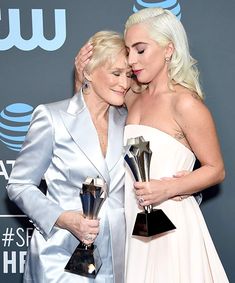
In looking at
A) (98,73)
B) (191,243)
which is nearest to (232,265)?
(191,243)

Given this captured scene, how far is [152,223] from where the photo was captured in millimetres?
1908

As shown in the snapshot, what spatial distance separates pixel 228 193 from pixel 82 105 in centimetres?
89

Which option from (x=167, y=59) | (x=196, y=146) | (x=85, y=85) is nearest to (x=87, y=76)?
(x=85, y=85)

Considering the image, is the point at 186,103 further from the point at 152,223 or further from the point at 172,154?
the point at 152,223

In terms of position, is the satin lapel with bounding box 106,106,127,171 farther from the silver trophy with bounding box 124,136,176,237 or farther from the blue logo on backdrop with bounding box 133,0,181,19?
the blue logo on backdrop with bounding box 133,0,181,19

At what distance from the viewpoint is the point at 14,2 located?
2574mm

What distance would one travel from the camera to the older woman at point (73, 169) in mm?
1916

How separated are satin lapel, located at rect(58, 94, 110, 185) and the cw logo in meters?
0.67

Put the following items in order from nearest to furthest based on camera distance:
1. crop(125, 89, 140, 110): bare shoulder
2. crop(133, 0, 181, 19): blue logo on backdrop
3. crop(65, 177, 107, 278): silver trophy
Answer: crop(65, 177, 107, 278): silver trophy → crop(125, 89, 140, 110): bare shoulder → crop(133, 0, 181, 19): blue logo on backdrop

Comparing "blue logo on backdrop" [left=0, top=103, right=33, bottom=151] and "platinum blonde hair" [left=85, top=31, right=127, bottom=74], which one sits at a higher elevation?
"platinum blonde hair" [left=85, top=31, right=127, bottom=74]

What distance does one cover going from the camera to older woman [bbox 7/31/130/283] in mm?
1916

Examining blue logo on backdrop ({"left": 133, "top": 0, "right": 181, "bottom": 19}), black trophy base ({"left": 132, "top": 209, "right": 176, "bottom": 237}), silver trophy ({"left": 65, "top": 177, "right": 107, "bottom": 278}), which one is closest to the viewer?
silver trophy ({"left": 65, "top": 177, "right": 107, "bottom": 278})

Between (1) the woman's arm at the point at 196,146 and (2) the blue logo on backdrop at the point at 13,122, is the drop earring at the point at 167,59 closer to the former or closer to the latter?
(1) the woman's arm at the point at 196,146

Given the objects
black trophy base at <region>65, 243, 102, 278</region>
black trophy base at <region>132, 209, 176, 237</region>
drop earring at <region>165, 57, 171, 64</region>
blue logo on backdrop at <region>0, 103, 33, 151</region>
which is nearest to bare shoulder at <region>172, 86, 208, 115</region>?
drop earring at <region>165, 57, 171, 64</region>
